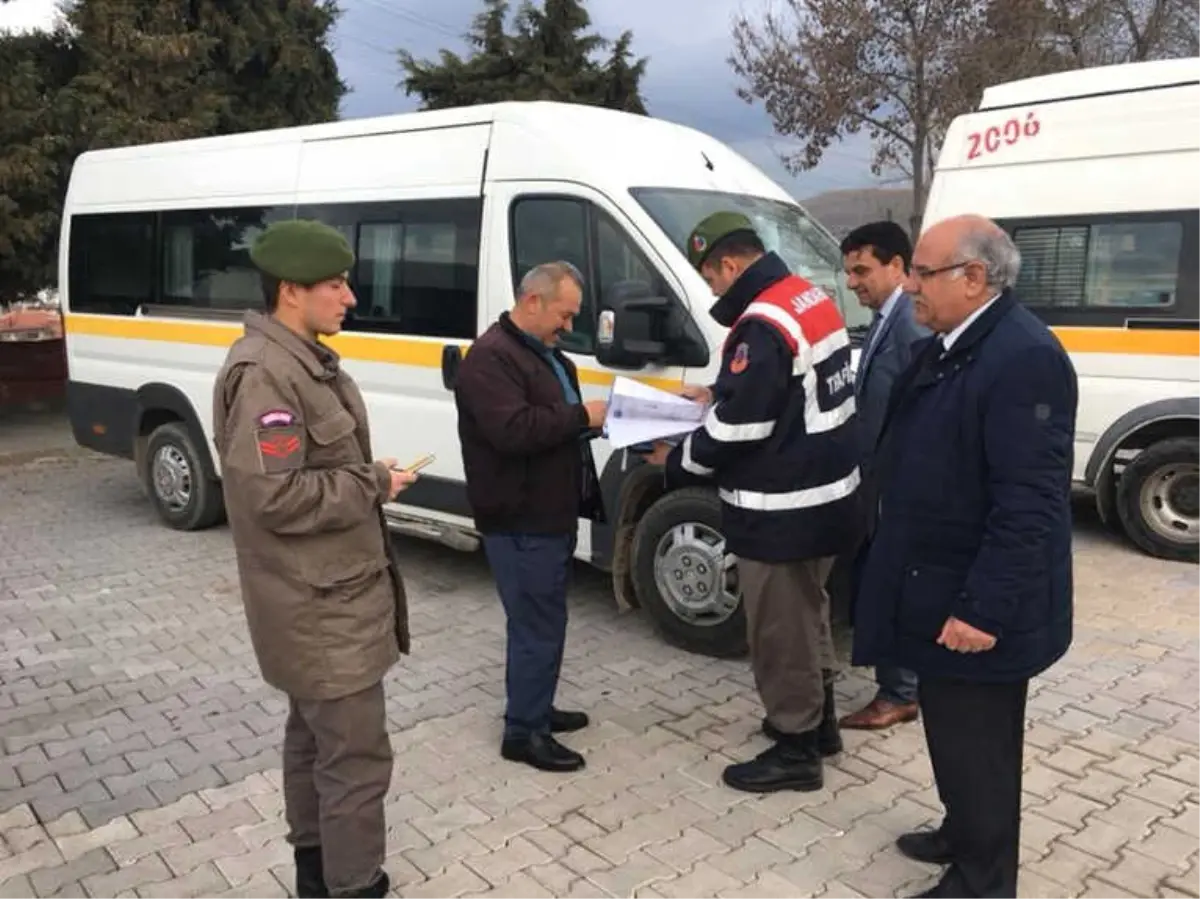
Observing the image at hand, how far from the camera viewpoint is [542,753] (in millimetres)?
3854

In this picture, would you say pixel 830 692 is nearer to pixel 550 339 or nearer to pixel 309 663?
pixel 550 339

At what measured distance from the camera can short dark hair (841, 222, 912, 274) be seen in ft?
13.1

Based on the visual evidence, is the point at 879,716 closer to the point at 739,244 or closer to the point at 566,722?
the point at 566,722

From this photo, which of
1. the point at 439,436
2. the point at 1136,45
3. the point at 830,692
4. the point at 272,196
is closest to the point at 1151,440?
the point at 830,692

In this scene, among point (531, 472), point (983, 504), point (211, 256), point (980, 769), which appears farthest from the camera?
point (211, 256)

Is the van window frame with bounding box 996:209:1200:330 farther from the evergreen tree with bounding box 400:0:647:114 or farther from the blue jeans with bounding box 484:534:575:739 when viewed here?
the evergreen tree with bounding box 400:0:647:114

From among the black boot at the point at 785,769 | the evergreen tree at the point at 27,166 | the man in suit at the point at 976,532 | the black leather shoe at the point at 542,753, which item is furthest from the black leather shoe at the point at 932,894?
the evergreen tree at the point at 27,166

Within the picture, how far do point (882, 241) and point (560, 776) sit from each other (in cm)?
232

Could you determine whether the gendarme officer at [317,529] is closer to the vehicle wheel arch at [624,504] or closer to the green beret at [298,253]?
A: the green beret at [298,253]

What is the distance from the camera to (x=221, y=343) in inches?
270

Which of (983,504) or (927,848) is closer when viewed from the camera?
(983,504)

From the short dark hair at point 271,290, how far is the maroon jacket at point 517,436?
101 cm

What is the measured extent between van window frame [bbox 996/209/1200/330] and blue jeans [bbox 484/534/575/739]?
4614mm

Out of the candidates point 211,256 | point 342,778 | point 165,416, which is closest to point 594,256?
point 342,778
